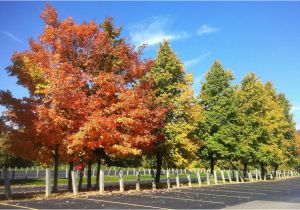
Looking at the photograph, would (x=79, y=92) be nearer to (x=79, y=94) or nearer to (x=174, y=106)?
(x=79, y=94)

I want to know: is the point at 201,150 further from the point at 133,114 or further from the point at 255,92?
the point at 133,114

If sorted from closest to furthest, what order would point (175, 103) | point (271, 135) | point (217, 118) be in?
point (175, 103), point (217, 118), point (271, 135)

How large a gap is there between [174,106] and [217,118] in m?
12.2

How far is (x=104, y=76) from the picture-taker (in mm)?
21047

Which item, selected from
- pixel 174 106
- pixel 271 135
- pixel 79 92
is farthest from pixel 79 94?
pixel 271 135

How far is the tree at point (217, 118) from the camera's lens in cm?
3880

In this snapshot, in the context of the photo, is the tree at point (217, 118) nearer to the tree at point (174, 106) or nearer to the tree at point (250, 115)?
the tree at point (250, 115)

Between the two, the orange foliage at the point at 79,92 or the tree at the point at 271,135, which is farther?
the tree at the point at 271,135

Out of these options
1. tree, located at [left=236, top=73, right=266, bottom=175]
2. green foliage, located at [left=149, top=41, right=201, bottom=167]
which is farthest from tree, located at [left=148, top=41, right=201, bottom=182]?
tree, located at [left=236, top=73, right=266, bottom=175]

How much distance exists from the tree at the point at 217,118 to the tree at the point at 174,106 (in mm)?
6951

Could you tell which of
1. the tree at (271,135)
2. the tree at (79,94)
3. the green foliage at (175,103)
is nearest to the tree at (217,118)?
the green foliage at (175,103)

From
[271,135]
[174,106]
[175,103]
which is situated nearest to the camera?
[174,106]

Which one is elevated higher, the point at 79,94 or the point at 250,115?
the point at 250,115

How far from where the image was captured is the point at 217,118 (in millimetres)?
39562
